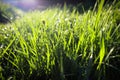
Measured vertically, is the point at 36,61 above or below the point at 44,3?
below

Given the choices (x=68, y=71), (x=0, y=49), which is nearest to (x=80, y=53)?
(x=68, y=71)

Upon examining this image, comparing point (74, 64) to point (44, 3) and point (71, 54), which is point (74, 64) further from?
point (44, 3)

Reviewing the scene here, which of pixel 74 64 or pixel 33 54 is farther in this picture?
pixel 33 54

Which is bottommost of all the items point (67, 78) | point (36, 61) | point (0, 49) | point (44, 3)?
point (67, 78)

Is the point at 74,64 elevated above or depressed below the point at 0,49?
below

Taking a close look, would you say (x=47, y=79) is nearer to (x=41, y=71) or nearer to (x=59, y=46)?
(x=41, y=71)

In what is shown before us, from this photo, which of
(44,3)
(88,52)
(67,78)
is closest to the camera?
(67,78)

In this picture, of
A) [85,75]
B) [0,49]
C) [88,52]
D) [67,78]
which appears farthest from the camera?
[0,49]

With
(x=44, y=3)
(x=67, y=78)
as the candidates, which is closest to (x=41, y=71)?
(x=67, y=78)

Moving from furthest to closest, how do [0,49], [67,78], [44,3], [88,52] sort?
[44,3] → [0,49] → [88,52] → [67,78]
